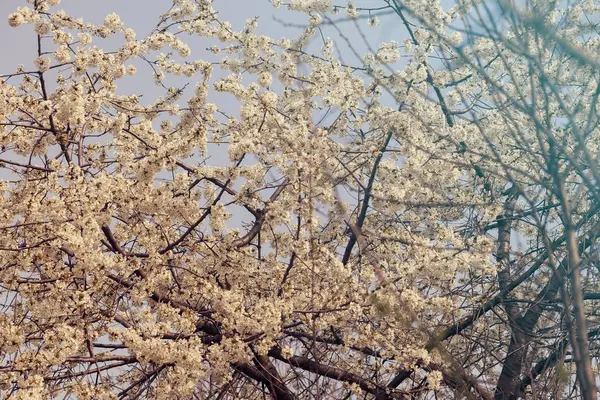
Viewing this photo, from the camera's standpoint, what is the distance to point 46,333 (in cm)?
438

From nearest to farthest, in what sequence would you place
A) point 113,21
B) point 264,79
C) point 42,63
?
point 42,63
point 113,21
point 264,79

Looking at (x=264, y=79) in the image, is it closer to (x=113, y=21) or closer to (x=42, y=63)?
(x=113, y=21)

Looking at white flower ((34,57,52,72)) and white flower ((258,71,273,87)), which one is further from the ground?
white flower ((258,71,273,87))

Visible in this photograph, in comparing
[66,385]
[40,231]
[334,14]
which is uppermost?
[334,14]

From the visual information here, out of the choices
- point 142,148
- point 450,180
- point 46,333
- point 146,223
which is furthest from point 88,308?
point 450,180

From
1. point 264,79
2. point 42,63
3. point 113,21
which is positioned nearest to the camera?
point 42,63

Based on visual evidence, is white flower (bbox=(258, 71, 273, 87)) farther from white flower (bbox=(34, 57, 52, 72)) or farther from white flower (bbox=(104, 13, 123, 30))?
white flower (bbox=(34, 57, 52, 72))

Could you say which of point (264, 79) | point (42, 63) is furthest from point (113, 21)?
point (264, 79)

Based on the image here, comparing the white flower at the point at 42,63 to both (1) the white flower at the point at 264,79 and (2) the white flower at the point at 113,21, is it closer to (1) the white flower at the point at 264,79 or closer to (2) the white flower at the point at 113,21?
(2) the white flower at the point at 113,21

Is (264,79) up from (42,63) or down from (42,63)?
up

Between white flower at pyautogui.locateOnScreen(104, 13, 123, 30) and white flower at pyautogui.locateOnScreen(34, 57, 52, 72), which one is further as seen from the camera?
white flower at pyautogui.locateOnScreen(104, 13, 123, 30)

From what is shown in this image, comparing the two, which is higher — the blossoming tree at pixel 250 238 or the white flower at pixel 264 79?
the white flower at pixel 264 79

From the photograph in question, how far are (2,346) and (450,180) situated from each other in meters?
4.08

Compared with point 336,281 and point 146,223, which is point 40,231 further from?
point 336,281
